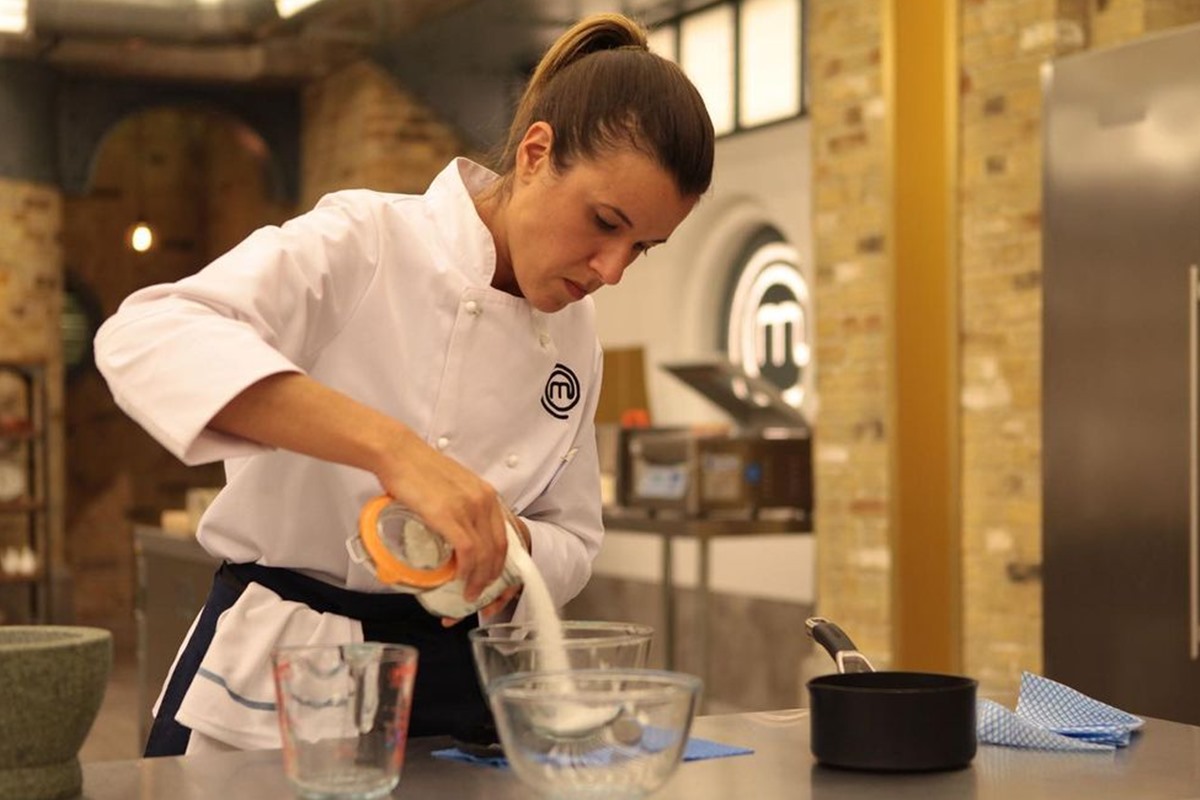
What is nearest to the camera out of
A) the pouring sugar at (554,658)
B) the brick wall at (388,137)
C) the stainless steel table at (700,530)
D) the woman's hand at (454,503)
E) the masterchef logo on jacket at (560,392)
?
the pouring sugar at (554,658)

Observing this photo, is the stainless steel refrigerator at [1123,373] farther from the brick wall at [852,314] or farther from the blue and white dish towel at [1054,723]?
the blue and white dish towel at [1054,723]

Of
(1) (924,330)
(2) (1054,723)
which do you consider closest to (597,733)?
(2) (1054,723)

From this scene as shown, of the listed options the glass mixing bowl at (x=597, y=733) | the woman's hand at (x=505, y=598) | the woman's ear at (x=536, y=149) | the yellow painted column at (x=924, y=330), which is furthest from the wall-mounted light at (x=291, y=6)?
the glass mixing bowl at (x=597, y=733)

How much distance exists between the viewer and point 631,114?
5.32 ft

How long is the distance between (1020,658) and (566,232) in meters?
3.14

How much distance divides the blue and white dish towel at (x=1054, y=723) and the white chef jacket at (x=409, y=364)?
450 mm

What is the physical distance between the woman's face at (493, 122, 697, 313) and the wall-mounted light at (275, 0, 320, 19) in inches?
234

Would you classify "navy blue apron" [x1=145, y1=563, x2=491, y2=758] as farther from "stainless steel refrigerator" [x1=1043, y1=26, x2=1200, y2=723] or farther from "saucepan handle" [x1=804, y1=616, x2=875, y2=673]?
"stainless steel refrigerator" [x1=1043, y1=26, x2=1200, y2=723]

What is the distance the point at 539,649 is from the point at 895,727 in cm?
32

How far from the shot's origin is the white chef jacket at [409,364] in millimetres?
1646

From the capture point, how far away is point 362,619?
1681 millimetres

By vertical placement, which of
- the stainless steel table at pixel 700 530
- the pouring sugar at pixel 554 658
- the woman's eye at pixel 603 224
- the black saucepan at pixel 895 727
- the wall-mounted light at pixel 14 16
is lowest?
the stainless steel table at pixel 700 530

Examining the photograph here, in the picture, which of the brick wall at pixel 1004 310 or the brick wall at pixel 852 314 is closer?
the brick wall at pixel 1004 310

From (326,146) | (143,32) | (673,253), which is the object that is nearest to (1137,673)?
(673,253)
